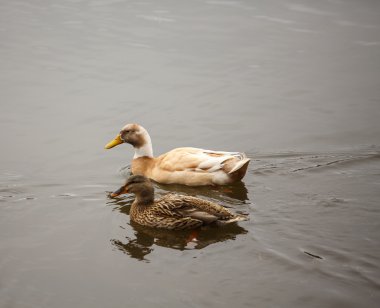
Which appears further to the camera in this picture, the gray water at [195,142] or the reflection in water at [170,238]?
the reflection in water at [170,238]

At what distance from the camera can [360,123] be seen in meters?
11.0

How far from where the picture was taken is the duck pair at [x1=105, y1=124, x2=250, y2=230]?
24.7 ft

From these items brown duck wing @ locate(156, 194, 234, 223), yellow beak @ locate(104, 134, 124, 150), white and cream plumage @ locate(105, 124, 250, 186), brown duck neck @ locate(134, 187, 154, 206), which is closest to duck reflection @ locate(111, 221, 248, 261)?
brown duck wing @ locate(156, 194, 234, 223)

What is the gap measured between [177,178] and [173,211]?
1751 mm

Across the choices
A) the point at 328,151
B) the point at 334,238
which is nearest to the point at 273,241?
the point at 334,238

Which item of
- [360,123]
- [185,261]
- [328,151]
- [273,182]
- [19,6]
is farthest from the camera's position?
[19,6]

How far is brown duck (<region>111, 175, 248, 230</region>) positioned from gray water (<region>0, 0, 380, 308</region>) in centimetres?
14

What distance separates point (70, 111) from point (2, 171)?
8.10 ft

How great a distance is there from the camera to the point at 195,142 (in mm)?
10609

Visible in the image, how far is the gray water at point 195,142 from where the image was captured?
248 inches

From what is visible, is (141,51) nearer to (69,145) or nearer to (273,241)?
(69,145)

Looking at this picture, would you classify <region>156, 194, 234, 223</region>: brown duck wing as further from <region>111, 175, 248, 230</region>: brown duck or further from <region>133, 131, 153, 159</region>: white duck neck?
<region>133, 131, 153, 159</region>: white duck neck

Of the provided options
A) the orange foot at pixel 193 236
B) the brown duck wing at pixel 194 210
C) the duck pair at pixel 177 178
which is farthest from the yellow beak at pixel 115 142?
the orange foot at pixel 193 236

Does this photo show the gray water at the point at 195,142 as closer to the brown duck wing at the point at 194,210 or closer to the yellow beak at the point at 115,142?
the brown duck wing at the point at 194,210
